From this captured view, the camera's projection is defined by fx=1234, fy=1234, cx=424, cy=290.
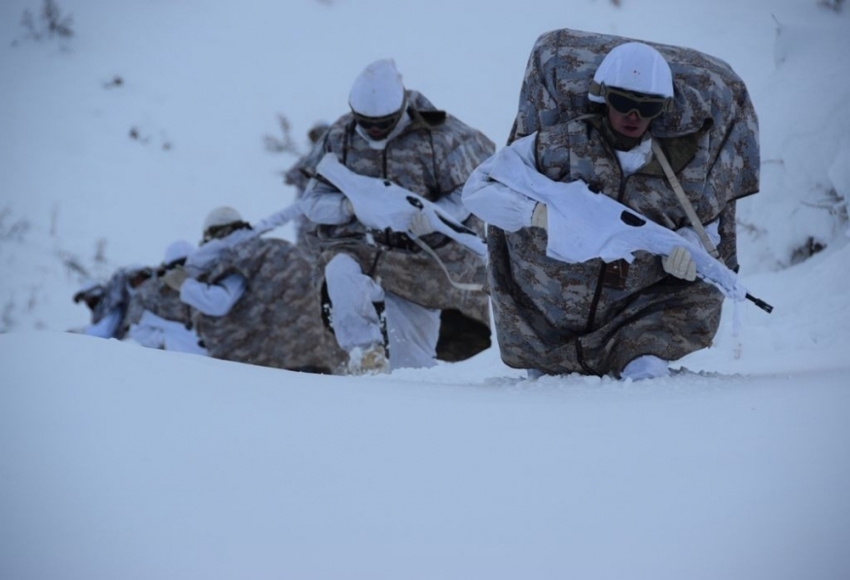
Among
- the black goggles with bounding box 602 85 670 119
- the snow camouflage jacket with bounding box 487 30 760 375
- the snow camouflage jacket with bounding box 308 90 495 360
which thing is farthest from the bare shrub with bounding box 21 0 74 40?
the black goggles with bounding box 602 85 670 119

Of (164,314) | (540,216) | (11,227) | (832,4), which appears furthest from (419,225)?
(11,227)

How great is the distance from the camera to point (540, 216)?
4.44 m

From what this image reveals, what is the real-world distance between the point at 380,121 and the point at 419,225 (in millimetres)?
558

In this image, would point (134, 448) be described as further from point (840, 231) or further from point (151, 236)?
point (151, 236)

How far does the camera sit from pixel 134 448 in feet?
9.23

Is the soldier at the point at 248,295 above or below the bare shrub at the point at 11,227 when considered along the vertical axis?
above

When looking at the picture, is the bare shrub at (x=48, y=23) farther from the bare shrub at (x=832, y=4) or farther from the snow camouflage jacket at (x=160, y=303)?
the bare shrub at (x=832, y=4)

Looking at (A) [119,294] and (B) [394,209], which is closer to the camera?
(B) [394,209]

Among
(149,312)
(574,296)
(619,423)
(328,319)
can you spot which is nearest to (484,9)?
(149,312)

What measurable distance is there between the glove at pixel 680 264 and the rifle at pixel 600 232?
0.02m

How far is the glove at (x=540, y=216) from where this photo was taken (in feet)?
14.5

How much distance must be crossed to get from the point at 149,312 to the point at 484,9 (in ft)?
27.4

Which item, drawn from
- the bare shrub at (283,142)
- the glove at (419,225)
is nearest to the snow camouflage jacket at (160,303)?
the glove at (419,225)

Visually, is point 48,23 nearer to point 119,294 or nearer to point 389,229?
point 119,294
